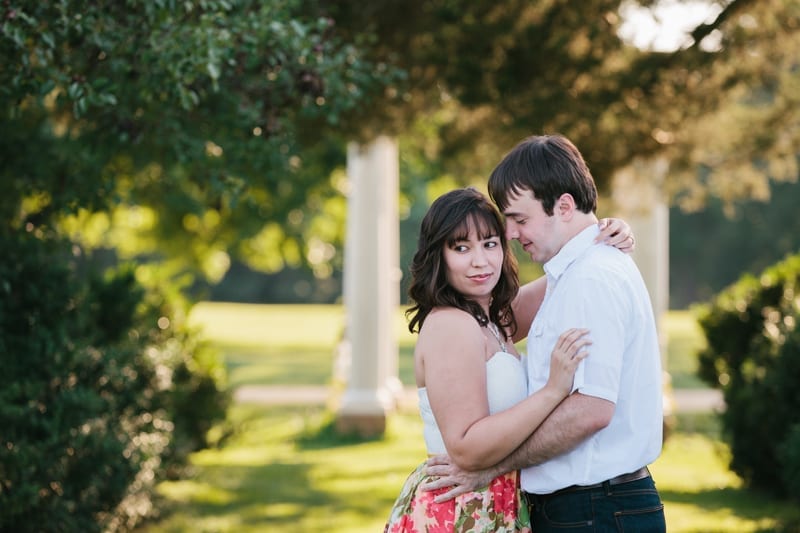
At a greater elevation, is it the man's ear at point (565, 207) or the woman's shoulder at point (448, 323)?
the man's ear at point (565, 207)

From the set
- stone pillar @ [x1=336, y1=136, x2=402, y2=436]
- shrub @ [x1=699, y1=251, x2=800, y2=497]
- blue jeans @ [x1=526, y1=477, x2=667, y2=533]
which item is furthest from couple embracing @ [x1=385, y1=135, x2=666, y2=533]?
stone pillar @ [x1=336, y1=136, x2=402, y2=436]

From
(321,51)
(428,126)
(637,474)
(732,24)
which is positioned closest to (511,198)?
(637,474)

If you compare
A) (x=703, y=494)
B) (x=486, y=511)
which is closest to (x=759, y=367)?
(x=703, y=494)

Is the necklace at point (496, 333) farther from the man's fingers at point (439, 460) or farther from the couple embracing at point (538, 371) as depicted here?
the man's fingers at point (439, 460)

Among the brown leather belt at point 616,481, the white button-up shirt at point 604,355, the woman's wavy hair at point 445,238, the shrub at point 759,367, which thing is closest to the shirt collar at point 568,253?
the white button-up shirt at point 604,355

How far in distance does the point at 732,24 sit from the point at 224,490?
6796 millimetres

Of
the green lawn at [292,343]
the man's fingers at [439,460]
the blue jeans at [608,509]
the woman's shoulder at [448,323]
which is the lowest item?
the blue jeans at [608,509]

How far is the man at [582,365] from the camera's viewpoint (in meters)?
2.93

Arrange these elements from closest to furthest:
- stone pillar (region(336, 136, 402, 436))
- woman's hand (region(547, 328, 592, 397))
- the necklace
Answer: woman's hand (region(547, 328, 592, 397)) → the necklace → stone pillar (region(336, 136, 402, 436))

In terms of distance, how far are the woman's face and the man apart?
137 millimetres

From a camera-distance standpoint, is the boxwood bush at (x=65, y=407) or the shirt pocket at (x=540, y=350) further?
the boxwood bush at (x=65, y=407)

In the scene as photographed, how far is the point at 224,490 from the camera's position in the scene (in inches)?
428

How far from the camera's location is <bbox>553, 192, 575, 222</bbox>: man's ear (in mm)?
3135

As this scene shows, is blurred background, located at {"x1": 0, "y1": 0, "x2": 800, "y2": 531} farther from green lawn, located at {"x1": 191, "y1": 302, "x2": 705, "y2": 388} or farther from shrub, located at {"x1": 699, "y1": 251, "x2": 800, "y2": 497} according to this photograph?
green lawn, located at {"x1": 191, "y1": 302, "x2": 705, "y2": 388}
